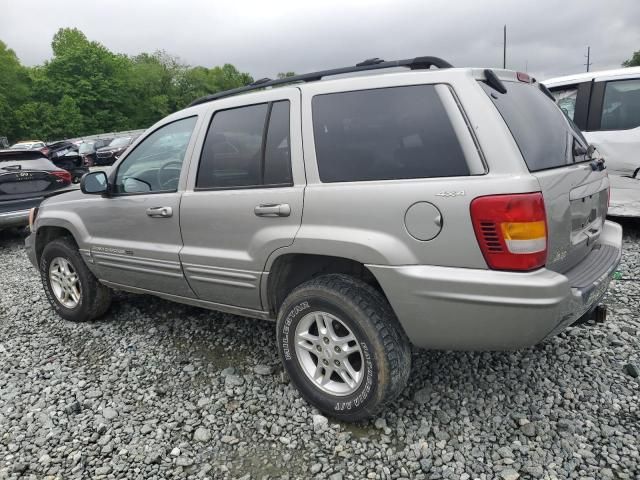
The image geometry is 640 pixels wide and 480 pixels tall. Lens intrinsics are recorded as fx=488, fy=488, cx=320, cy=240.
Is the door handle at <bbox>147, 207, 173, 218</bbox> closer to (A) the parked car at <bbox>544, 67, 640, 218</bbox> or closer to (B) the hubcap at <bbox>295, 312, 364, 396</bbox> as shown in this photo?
(B) the hubcap at <bbox>295, 312, 364, 396</bbox>

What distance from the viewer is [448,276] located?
7.14 ft

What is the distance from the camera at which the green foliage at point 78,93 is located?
163 feet

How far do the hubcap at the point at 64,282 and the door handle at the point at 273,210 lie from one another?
2292 mm

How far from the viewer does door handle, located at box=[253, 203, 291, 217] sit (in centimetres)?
264

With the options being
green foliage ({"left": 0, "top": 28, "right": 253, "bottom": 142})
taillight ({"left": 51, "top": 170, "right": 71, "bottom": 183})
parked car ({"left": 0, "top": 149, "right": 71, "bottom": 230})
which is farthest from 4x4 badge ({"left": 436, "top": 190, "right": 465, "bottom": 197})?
green foliage ({"left": 0, "top": 28, "right": 253, "bottom": 142})

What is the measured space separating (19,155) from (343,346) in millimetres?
7689

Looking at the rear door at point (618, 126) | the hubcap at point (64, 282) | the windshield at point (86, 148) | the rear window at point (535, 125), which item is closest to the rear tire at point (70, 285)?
the hubcap at point (64, 282)

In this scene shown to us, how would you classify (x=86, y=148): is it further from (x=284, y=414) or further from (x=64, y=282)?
(x=284, y=414)

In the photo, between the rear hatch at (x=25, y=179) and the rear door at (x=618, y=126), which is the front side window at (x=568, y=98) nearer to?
the rear door at (x=618, y=126)

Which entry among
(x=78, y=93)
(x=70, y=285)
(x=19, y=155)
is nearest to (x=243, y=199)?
(x=70, y=285)

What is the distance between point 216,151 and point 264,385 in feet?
4.96

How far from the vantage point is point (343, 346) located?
2.57 m

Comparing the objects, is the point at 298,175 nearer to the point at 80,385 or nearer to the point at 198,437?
the point at 198,437

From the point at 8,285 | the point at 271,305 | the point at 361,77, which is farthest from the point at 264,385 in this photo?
the point at 8,285
